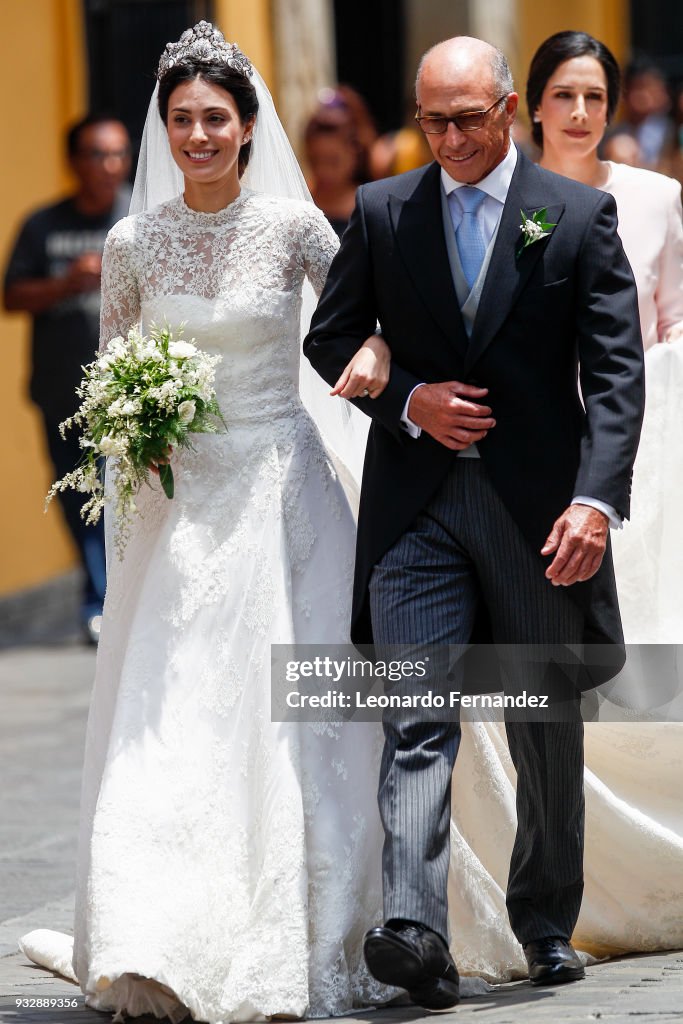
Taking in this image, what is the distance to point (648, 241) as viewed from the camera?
6055 mm

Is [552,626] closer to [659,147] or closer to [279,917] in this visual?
[279,917]

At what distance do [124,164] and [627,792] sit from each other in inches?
238

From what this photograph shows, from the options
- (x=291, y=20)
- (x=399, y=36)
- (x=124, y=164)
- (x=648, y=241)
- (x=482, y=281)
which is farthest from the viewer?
(x=399, y=36)

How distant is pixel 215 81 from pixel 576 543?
1582 millimetres

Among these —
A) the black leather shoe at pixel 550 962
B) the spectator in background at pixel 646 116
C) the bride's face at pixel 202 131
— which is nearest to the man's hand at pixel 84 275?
the spectator in background at pixel 646 116

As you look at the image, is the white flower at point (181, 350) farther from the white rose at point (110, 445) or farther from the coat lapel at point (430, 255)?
the coat lapel at point (430, 255)

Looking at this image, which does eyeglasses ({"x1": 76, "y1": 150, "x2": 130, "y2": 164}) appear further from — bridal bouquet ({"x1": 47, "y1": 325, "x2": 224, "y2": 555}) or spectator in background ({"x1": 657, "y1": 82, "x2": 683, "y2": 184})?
bridal bouquet ({"x1": 47, "y1": 325, "x2": 224, "y2": 555})

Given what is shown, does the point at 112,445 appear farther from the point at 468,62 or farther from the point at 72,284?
the point at 72,284

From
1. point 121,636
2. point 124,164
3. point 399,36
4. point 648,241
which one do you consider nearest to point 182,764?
point 121,636

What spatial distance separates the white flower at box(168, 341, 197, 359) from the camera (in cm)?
499

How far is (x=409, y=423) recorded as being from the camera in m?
4.75

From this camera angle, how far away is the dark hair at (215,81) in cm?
526

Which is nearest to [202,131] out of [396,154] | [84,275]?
[84,275]

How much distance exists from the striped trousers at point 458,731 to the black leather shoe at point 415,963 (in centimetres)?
5
